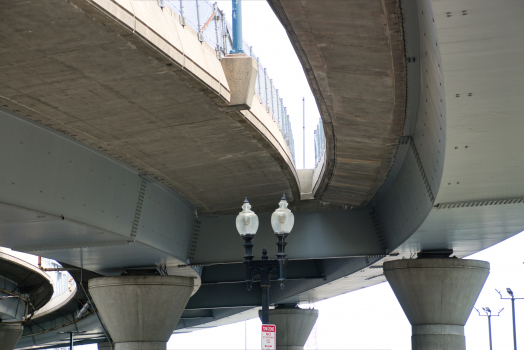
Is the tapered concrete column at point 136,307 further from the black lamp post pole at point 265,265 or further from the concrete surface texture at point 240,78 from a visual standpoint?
the concrete surface texture at point 240,78

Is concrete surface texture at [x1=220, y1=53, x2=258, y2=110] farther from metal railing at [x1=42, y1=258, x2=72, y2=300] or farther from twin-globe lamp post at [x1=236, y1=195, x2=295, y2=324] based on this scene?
metal railing at [x1=42, y1=258, x2=72, y2=300]

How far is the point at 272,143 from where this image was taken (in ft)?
46.6

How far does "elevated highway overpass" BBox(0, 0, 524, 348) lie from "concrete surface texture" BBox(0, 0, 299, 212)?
37 mm

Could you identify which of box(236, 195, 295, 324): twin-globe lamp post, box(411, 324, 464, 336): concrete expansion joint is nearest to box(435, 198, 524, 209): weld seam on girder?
box(236, 195, 295, 324): twin-globe lamp post

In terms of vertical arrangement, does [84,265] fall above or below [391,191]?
below

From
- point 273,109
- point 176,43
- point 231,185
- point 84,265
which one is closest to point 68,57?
point 176,43

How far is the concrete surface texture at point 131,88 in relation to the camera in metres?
8.63

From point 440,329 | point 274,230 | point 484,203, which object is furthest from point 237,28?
point 440,329

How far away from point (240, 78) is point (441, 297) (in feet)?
35.7

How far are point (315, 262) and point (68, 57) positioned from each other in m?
18.5

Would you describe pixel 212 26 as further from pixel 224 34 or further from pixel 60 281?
pixel 60 281

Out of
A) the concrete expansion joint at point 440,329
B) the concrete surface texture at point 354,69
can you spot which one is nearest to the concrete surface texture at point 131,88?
the concrete surface texture at point 354,69

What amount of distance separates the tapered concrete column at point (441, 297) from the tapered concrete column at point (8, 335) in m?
27.6

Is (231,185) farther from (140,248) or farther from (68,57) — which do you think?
(68,57)
